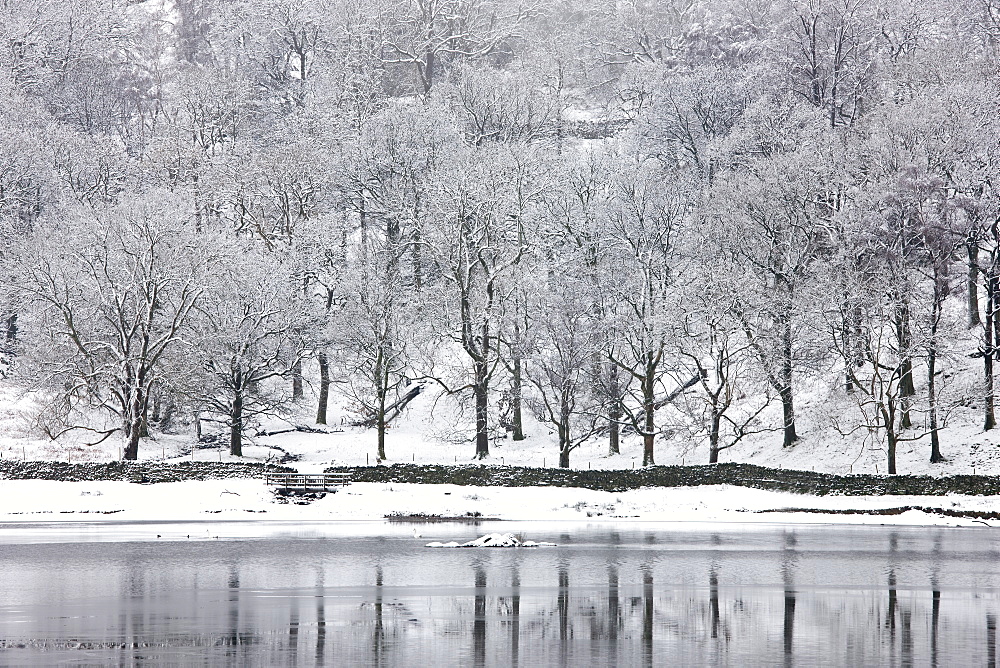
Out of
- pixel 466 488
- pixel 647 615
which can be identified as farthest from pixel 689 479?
pixel 647 615

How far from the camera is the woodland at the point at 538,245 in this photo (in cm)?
5150

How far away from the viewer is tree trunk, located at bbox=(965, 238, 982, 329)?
49.8m

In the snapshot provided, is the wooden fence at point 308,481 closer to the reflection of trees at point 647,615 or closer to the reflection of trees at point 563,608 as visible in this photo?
the reflection of trees at point 563,608

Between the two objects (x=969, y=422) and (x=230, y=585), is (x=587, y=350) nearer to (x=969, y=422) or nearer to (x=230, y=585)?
(x=969, y=422)

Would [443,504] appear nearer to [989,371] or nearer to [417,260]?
[989,371]

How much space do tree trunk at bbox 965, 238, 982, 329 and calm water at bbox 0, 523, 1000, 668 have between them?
18.7 metres

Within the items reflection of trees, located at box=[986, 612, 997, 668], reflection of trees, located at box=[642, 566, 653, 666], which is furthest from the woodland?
reflection of trees, located at box=[986, 612, 997, 668]

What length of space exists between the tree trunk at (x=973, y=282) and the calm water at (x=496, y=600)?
61.2ft

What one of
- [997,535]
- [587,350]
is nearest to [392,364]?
[587,350]

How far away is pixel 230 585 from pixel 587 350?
33.2 m

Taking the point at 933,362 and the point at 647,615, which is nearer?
the point at 647,615

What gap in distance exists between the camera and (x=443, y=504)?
44406mm

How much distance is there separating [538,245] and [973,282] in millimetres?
22694

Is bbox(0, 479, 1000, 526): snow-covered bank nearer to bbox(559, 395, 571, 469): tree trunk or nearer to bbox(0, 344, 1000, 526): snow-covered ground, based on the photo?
bbox(0, 344, 1000, 526): snow-covered ground
